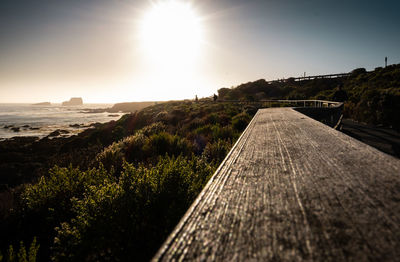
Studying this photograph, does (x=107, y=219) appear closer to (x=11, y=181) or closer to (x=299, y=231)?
(x=299, y=231)

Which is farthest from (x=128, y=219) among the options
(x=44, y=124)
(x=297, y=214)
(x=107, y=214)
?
(x=44, y=124)

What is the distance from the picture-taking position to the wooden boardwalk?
1.46ft

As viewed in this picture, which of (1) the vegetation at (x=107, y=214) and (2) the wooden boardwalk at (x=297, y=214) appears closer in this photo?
(2) the wooden boardwalk at (x=297, y=214)

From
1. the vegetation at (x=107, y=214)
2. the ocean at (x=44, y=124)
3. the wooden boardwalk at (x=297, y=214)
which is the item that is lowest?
the ocean at (x=44, y=124)

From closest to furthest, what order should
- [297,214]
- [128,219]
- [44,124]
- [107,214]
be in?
1. [297,214]
2. [128,219]
3. [107,214]
4. [44,124]

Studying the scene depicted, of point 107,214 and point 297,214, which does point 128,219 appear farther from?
point 297,214

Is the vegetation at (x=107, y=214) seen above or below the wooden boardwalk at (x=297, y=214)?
below

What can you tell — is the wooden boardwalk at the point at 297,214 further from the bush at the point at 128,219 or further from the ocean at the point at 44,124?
the ocean at the point at 44,124

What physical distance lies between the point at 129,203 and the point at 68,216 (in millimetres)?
1619

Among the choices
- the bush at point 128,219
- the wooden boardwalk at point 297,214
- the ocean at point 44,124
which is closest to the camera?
the wooden boardwalk at point 297,214

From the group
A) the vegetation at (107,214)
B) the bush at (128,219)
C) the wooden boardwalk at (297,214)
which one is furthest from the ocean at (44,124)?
the wooden boardwalk at (297,214)

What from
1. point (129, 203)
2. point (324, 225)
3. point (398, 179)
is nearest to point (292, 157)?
point (398, 179)

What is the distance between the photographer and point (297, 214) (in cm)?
58

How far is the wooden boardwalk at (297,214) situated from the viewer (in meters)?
0.44
